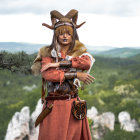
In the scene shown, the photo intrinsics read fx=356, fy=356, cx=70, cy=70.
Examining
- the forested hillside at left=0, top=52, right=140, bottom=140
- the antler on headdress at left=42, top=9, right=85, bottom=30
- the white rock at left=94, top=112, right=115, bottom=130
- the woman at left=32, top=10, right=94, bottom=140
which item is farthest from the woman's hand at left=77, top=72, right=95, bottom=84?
the forested hillside at left=0, top=52, right=140, bottom=140

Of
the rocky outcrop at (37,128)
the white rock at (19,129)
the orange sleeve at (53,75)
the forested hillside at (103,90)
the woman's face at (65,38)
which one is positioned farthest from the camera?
the forested hillside at (103,90)

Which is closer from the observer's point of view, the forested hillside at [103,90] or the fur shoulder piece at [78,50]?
the fur shoulder piece at [78,50]

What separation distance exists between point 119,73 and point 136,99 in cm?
438

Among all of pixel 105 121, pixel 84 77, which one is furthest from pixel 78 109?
pixel 105 121

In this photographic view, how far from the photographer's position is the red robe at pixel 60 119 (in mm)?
4223

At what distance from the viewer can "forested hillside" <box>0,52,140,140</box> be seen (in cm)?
3148

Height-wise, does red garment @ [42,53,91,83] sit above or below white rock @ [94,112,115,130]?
above

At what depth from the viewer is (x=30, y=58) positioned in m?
5.76

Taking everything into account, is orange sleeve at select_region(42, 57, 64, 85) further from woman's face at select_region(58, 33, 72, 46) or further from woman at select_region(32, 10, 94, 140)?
woman's face at select_region(58, 33, 72, 46)

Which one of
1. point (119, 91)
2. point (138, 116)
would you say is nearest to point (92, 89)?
point (119, 91)

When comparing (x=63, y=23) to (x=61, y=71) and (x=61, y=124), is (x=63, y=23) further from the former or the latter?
(x=61, y=124)

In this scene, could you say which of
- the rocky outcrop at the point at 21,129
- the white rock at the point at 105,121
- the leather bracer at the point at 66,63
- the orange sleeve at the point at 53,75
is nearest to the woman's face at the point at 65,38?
the leather bracer at the point at 66,63

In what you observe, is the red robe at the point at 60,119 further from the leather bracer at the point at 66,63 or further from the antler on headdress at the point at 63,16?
the antler on headdress at the point at 63,16

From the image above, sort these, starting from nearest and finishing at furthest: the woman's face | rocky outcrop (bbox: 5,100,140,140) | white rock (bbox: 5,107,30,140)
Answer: the woman's face
white rock (bbox: 5,107,30,140)
rocky outcrop (bbox: 5,100,140,140)
